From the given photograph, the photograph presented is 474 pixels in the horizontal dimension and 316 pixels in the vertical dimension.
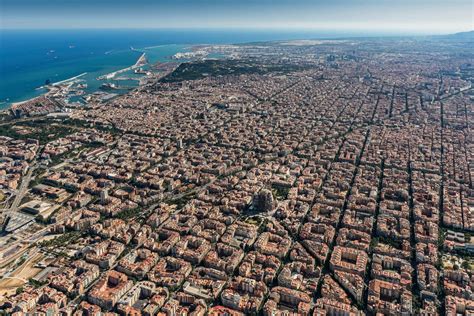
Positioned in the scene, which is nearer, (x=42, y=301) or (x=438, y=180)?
(x=42, y=301)

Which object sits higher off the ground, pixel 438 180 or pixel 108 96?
pixel 108 96

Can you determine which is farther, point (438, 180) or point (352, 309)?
point (438, 180)

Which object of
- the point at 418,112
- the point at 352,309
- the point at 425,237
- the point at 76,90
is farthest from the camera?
the point at 76,90

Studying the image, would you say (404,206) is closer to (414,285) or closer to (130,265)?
(414,285)

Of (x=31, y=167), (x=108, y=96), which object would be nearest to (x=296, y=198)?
(x=31, y=167)

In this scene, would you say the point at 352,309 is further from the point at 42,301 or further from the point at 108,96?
the point at 108,96

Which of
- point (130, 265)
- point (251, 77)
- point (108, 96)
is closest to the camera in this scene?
point (130, 265)

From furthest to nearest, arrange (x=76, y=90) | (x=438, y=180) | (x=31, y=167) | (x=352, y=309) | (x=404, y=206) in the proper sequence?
(x=76, y=90)
(x=31, y=167)
(x=438, y=180)
(x=404, y=206)
(x=352, y=309)

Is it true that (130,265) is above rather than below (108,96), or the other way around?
below

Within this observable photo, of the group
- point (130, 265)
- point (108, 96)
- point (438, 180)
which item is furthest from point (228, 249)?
point (108, 96)
